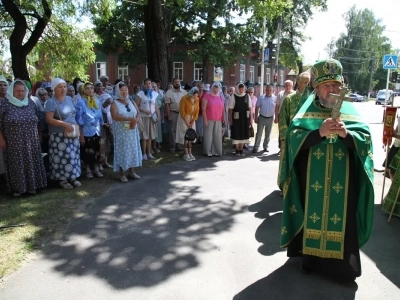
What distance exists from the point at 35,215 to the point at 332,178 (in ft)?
13.1

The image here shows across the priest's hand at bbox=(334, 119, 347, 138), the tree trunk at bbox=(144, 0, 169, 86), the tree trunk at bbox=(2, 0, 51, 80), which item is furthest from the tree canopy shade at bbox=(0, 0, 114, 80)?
the priest's hand at bbox=(334, 119, 347, 138)

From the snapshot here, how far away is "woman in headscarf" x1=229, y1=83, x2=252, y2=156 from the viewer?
10.0 meters

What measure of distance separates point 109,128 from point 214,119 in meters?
2.82

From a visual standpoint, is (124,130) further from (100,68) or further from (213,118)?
(100,68)

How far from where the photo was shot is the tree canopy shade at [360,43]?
64000mm

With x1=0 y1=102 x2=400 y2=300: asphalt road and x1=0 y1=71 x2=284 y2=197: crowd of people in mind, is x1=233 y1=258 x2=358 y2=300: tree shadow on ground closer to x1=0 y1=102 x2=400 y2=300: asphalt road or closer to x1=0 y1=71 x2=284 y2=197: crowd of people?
x1=0 y1=102 x2=400 y2=300: asphalt road

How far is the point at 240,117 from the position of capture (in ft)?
33.1

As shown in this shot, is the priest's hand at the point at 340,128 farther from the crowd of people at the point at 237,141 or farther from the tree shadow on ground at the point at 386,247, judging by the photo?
the tree shadow on ground at the point at 386,247

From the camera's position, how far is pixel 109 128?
8406mm

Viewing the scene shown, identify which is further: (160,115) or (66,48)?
(66,48)

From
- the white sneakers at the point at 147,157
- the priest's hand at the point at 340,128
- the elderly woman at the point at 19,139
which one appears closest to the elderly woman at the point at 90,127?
the elderly woman at the point at 19,139

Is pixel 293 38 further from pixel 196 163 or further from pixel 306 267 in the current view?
pixel 306 267

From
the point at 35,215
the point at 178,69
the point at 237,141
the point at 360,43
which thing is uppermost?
the point at 360,43

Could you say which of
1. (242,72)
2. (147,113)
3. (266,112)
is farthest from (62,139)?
(242,72)
